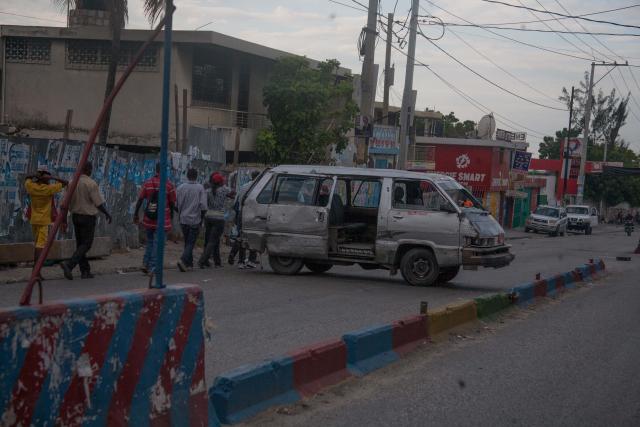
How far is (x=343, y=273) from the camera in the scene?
16328 mm

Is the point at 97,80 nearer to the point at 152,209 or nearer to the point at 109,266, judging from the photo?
the point at 109,266

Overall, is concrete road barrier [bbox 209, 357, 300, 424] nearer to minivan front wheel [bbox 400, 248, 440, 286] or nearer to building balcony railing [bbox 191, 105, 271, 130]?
minivan front wheel [bbox 400, 248, 440, 286]

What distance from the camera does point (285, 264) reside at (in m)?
15.2

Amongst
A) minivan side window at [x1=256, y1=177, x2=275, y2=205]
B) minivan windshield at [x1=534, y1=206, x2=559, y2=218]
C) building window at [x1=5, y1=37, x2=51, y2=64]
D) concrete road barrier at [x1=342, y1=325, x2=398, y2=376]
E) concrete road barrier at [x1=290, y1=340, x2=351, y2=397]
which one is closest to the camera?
concrete road barrier at [x1=290, y1=340, x2=351, y2=397]

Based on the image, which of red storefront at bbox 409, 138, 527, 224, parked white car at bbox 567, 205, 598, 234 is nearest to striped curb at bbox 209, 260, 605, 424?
red storefront at bbox 409, 138, 527, 224

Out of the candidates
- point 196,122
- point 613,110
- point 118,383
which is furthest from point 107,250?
point 613,110

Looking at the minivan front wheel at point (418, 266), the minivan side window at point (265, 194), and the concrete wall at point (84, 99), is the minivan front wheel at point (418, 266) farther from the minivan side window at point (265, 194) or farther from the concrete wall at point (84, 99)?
the concrete wall at point (84, 99)

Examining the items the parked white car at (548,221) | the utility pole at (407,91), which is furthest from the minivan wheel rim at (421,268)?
the parked white car at (548,221)

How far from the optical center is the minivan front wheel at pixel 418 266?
46.6 feet

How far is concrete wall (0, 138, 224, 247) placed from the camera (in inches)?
526

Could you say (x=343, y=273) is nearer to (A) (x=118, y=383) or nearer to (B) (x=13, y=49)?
(A) (x=118, y=383)

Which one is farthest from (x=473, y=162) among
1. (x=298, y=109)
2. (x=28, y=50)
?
(x=28, y=50)

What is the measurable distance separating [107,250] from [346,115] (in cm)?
1312

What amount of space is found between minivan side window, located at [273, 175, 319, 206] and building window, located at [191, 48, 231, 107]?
986cm
